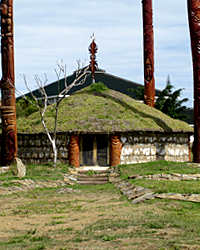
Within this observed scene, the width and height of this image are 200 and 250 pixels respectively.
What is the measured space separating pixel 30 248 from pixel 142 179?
838 centimetres

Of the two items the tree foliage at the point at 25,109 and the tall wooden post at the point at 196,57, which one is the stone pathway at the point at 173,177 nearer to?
the tall wooden post at the point at 196,57

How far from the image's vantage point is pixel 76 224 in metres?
8.00

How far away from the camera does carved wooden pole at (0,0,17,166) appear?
711 inches

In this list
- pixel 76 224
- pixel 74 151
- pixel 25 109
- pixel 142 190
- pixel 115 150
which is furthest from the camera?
pixel 25 109

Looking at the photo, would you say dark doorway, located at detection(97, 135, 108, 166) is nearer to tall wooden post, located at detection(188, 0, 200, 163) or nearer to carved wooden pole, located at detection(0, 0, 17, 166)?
carved wooden pole, located at detection(0, 0, 17, 166)

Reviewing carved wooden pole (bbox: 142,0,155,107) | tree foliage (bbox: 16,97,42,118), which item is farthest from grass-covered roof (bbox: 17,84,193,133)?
tree foliage (bbox: 16,97,42,118)

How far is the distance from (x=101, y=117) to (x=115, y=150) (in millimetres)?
2067

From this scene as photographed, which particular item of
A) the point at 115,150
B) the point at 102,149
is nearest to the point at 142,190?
the point at 115,150

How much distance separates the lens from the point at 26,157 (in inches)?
783

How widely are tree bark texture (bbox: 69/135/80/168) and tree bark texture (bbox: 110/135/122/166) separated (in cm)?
183

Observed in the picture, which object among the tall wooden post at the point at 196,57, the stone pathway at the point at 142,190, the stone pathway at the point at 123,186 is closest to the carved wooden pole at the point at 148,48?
the tall wooden post at the point at 196,57

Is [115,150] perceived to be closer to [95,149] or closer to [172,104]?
[95,149]

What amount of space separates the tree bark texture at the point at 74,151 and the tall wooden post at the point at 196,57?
5968mm

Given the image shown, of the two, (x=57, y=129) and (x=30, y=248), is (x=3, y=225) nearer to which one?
(x=30, y=248)
